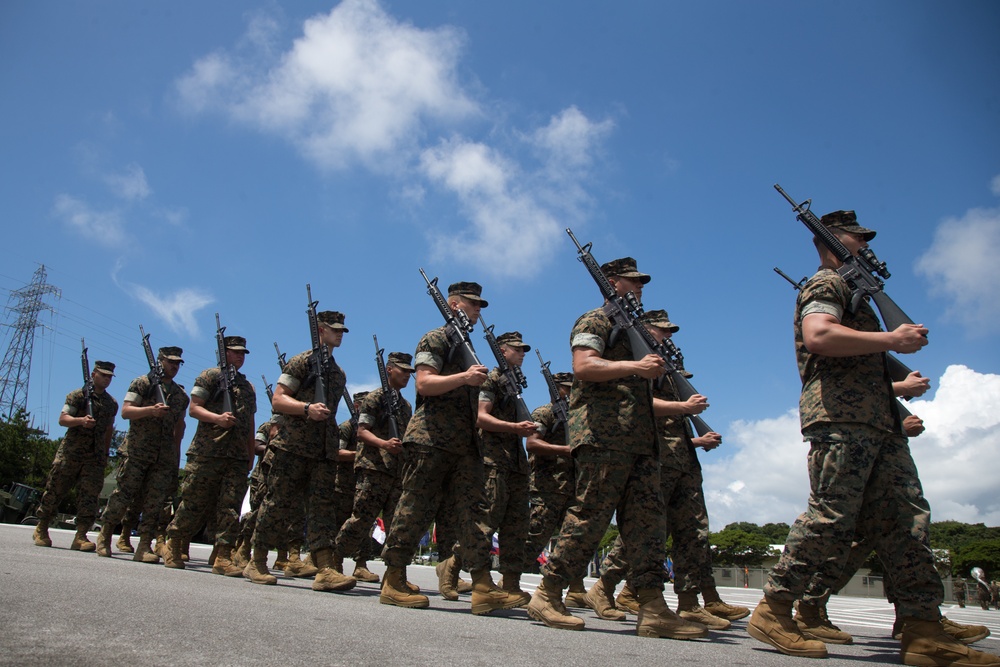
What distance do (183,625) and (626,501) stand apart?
2.74 metres

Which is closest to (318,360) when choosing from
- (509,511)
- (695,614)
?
(509,511)

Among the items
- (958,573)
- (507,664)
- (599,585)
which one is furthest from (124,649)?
(958,573)

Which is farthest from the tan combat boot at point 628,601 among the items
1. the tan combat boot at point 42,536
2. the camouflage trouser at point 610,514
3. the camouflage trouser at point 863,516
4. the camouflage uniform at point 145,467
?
the tan combat boot at point 42,536

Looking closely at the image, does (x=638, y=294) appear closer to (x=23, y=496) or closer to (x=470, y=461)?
(x=470, y=461)

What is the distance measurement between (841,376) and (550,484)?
4.63 m

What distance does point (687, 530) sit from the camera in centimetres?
619

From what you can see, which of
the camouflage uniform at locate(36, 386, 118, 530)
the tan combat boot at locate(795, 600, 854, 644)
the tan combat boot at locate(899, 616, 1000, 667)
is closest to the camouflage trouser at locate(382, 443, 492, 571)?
the tan combat boot at locate(795, 600, 854, 644)

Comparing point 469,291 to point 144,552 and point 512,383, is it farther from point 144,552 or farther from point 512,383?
point 144,552

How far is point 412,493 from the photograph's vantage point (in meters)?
5.73

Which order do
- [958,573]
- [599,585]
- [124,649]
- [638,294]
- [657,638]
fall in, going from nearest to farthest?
[124,649]
[657,638]
[638,294]
[599,585]
[958,573]

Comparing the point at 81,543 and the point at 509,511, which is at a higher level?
the point at 509,511

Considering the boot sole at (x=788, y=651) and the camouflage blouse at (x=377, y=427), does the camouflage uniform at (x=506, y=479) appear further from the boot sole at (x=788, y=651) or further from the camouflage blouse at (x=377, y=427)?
the boot sole at (x=788, y=651)

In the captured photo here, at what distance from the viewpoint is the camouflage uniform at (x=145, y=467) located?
9359 millimetres

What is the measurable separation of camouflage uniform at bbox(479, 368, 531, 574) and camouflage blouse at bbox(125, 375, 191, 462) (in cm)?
457
